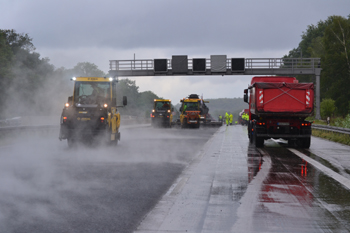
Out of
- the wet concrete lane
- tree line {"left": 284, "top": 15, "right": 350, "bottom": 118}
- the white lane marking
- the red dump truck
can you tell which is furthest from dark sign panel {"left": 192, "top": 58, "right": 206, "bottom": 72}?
the white lane marking

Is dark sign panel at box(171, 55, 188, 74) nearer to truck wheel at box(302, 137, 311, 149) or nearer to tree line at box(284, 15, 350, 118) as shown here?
tree line at box(284, 15, 350, 118)

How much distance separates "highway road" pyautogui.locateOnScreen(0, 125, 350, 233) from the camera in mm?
6047

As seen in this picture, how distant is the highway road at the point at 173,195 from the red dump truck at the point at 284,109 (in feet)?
17.0

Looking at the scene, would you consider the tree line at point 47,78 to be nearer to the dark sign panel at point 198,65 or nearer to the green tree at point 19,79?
the green tree at point 19,79

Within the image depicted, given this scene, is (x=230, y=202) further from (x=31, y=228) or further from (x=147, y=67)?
(x=147, y=67)

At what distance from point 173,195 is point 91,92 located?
A: 39.4 feet

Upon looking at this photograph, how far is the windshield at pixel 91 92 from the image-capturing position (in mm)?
19125

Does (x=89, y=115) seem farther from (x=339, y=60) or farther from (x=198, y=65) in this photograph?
(x=339, y=60)

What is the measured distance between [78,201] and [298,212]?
3.37 m

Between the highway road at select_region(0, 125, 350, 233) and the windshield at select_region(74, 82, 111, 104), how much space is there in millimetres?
5296

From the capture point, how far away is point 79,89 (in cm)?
1939

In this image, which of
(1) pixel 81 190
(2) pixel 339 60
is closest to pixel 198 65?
(2) pixel 339 60

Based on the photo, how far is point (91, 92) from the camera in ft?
63.7

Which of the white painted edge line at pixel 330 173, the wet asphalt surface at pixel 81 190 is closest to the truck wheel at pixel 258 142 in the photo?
the white painted edge line at pixel 330 173
